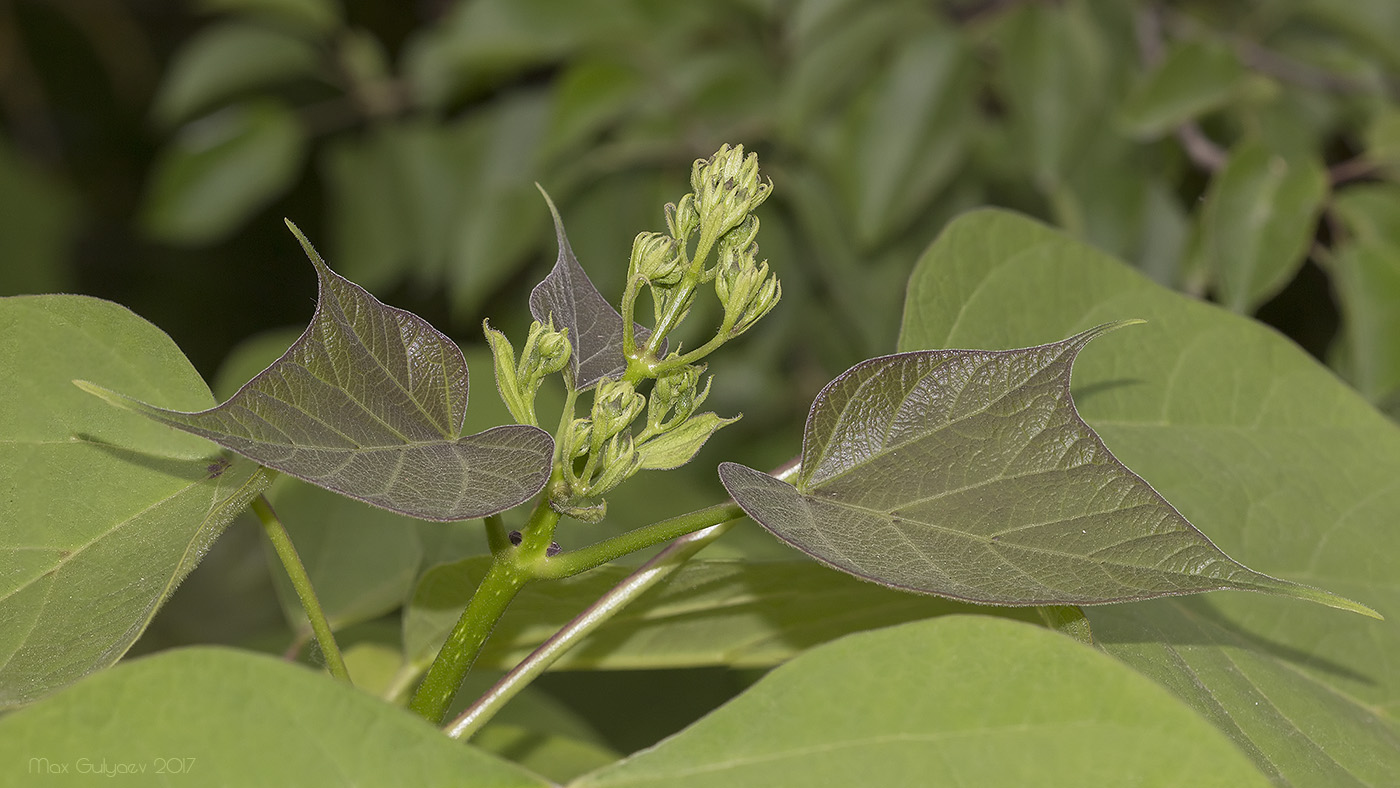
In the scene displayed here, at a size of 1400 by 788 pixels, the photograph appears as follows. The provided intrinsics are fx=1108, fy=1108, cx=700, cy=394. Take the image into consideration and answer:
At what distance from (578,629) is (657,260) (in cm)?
17

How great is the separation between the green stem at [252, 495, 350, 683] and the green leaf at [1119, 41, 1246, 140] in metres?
0.95

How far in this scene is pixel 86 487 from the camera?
0.48 meters

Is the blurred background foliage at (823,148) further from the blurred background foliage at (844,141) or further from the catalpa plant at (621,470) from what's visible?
the catalpa plant at (621,470)

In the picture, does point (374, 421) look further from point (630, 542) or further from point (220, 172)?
point (220, 172)

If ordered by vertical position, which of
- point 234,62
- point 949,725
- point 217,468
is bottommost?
point 949,725

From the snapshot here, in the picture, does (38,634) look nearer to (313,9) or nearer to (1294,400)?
(1294,400)

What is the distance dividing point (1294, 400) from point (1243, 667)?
212 millimetres

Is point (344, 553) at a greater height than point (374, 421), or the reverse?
point (374, 421)

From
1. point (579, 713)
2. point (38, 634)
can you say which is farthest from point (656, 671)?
point (38, 634)

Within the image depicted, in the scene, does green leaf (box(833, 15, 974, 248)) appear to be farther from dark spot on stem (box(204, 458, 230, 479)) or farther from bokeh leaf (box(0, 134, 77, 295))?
bokeh leaf (box(0, 134, 77, 295))

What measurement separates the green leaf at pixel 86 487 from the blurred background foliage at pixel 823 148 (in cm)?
24

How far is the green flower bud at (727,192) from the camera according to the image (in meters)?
0.45

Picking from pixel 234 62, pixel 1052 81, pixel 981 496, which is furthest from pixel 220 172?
pixel 981 496

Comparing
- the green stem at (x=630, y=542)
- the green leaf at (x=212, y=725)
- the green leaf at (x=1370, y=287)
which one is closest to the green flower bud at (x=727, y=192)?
the green stem at (x=630, y=542)
